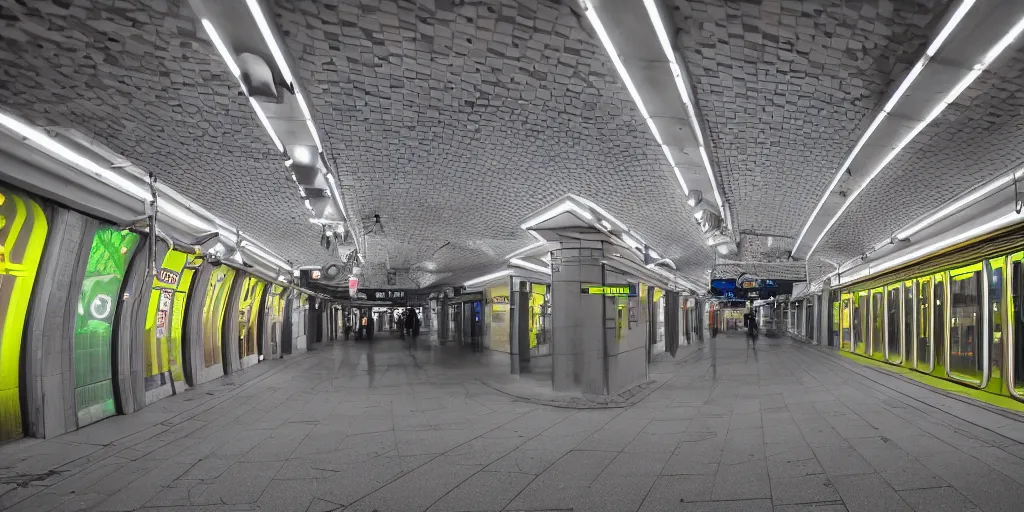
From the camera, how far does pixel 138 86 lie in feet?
15.6

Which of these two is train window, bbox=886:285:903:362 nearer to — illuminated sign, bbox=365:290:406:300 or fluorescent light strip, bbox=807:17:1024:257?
fluorescent light strip, bbox=807:17:1024:257

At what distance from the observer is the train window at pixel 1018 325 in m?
8.58

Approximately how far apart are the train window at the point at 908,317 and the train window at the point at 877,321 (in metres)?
2.13

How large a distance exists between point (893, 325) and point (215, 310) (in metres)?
16.4

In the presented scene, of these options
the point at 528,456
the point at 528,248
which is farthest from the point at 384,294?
the point at 528,456

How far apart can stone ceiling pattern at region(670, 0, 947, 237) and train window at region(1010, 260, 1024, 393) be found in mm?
3811

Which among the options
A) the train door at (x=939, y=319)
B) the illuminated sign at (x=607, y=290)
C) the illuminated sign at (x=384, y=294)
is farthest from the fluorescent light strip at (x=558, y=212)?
the illuminated sign at (x=384, y=294)

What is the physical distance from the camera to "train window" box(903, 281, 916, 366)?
1394 centimetres

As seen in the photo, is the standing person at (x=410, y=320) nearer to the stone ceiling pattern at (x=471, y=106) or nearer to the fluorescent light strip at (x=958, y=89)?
the stone ceiling pattern at (x=471, y=106)

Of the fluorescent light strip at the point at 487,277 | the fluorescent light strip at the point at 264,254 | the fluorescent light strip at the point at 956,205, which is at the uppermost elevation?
the fluorescent light strip at the point at 956,205

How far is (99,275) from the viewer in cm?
846

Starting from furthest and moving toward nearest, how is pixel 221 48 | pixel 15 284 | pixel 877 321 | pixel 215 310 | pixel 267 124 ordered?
pixel 877 321
pixel 215 310
pixel 15 284
pixel 267 124
pixel 221 48

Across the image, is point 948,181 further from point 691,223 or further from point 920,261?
point 920,261

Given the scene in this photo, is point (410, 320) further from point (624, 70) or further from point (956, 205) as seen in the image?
point (624, 70)
